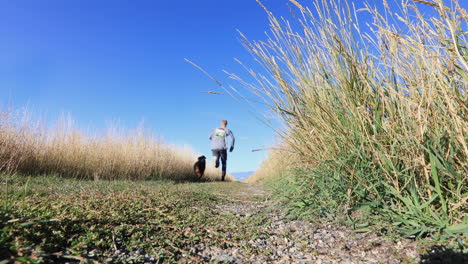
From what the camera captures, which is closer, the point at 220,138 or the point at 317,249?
the point at 317,249

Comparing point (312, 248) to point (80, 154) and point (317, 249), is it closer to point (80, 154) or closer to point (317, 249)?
point (317, 249)

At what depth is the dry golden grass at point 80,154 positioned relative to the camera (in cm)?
543

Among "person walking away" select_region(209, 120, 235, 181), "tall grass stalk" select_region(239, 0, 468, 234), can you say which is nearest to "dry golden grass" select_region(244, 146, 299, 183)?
"tall grass stalk" select_region(239, 0, 468, 234)

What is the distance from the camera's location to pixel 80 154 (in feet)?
21.4

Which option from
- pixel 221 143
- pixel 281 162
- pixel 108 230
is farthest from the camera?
pixel 221 143

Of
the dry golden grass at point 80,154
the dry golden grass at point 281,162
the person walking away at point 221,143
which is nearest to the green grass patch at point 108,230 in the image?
the dry golden grass at point 281,162

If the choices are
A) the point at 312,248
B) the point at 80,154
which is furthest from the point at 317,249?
the point at 80,154

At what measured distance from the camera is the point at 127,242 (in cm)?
145

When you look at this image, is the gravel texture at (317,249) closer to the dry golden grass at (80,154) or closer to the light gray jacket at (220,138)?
the dry golden grass at (80,154)

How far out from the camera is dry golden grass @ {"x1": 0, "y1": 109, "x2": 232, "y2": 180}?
17.8ft

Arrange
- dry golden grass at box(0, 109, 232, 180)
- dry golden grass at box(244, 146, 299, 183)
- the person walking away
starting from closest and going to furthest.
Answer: dry golden grass at box(244, 146, 299, 183) < dry golden grass at box(0, 109, 232, 180) < the person walking away

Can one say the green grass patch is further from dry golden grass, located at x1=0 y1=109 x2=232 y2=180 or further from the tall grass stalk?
dry golden grass, located at x1=0 y1=109 x2=232 y2=180

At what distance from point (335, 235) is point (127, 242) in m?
1.20

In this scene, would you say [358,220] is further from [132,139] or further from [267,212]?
[132,139]
